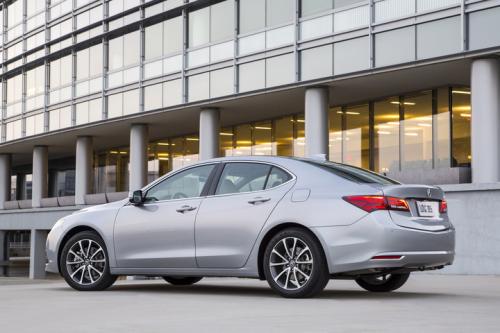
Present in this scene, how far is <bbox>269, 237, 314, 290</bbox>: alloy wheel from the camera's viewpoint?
8.34 m

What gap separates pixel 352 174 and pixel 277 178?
762mm

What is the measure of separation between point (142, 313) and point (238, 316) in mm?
842

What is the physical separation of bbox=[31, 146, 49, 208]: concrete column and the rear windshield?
1385 inches

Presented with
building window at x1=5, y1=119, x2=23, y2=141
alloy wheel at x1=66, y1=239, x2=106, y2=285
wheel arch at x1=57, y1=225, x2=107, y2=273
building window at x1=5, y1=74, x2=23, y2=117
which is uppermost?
building window at x1=5, y1=74, x2=23, y2=117

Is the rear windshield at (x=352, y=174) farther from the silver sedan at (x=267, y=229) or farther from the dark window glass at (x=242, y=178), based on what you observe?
the dark window glass at (x=242, y=178)

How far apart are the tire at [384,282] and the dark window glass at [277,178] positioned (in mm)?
1533

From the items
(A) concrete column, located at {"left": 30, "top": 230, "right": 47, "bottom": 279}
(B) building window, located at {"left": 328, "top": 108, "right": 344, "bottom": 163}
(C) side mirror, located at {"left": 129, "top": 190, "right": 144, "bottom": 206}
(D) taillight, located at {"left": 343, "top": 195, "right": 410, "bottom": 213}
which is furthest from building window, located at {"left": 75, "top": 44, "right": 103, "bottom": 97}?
(D) taillight, located at {"left": 343, "top": 195, "right": 410, "bottom": 213}

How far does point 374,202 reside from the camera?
8.16 meters

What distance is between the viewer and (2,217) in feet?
150

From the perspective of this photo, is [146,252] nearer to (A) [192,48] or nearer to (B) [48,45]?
(A) [192,48]

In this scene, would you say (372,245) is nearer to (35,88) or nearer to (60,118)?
(60,118)

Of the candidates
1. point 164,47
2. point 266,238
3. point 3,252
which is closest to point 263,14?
point 164,47

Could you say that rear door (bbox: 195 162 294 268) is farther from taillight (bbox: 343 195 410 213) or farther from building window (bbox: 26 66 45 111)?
building window (bbox: 26 66 45 111)

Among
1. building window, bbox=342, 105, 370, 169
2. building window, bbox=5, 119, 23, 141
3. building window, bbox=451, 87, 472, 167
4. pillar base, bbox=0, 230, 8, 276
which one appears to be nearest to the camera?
building window, bbox=451, 87, 472, 167
